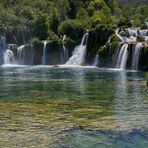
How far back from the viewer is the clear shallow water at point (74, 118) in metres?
17.6

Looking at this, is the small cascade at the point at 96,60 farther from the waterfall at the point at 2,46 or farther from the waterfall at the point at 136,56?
the waterfall at the point at 2,46

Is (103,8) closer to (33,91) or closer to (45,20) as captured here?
(45,20)

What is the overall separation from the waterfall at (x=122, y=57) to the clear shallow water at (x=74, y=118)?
30.5 meters

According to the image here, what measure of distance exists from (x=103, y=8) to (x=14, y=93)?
82.9 meters

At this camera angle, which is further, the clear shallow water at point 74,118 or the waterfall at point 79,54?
the waterfall at point 79,54

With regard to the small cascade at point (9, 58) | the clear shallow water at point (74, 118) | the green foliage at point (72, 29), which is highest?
the green foliage at point (72, 29)

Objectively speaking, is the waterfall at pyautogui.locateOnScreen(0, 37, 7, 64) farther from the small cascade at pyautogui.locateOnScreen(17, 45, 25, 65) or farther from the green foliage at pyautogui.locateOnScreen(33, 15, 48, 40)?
the green foliage at pyautogui.locateOnScreen(33, 15, 48, 40)

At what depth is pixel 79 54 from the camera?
78.6 m

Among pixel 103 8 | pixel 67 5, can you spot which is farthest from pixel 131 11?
pixel 67 5

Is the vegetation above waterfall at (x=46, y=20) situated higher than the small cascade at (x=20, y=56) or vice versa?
the vegetation above waterfall at (x=46, y=20)

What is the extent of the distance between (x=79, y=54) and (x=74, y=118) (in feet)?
187

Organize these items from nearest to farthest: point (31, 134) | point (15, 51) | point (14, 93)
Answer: point (31, 134) → point (14, 93) → point (15, 51)

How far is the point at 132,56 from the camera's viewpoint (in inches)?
2534

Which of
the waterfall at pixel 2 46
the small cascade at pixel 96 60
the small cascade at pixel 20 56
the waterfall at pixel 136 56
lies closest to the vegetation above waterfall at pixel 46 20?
the waterfall at pixel 2 46
